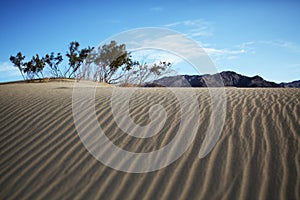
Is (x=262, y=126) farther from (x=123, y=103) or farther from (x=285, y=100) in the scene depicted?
(x=123, y=103)

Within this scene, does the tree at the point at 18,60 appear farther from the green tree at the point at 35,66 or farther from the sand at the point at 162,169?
the sand at the point at 162,169

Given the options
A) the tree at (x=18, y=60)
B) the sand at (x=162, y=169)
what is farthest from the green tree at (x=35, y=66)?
the sand at (x=162, y=169)

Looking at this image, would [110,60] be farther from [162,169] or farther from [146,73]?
[162,169]

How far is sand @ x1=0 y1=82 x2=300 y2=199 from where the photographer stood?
3012mm

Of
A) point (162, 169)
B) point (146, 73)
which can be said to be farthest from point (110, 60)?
point (162, 169)

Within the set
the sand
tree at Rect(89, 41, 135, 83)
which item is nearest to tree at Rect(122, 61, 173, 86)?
tree at Rect(89, 41, 135, 83)

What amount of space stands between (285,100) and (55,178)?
5.31 metres

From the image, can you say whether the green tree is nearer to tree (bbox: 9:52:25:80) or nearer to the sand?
tree (bbox: 9:52:25:80)

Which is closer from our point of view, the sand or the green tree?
the sand

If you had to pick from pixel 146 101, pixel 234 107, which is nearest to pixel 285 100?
pixel 234 107

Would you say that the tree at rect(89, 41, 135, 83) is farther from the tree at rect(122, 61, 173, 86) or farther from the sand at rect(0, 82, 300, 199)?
the sand at rect(0, 82, 300, 199)

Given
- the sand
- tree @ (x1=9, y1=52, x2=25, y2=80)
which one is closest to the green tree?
tree @ (x1=9, y1=52, x2=25, y2=80)

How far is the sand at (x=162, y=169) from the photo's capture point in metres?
3.01

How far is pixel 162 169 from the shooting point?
11.2 ft
